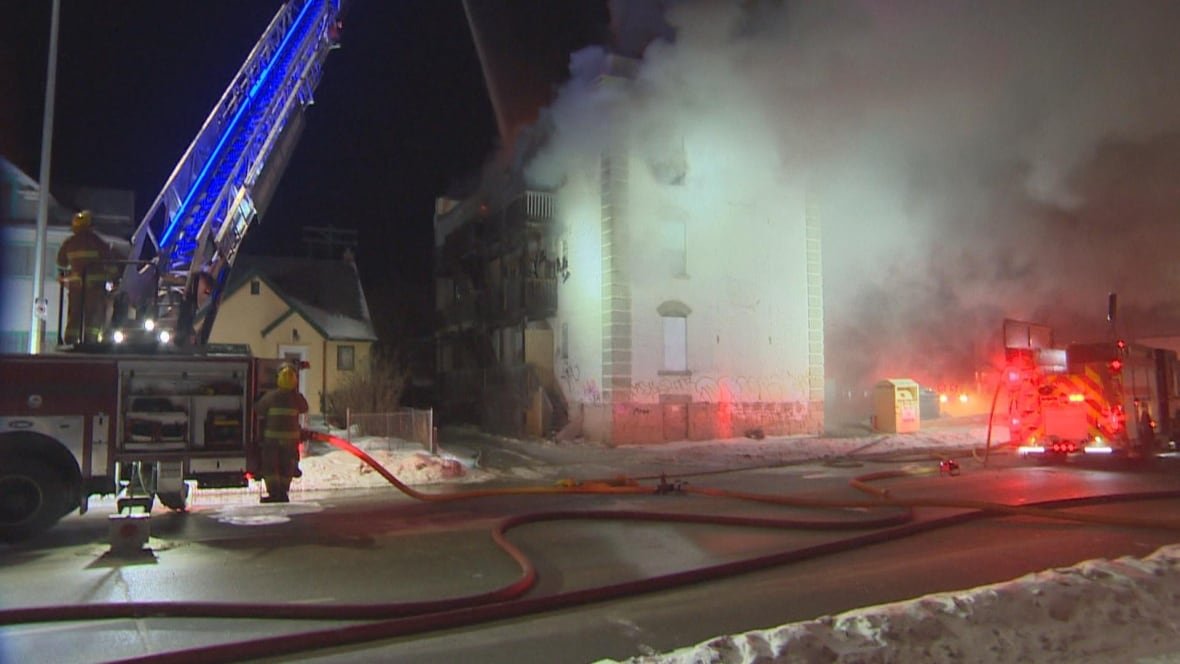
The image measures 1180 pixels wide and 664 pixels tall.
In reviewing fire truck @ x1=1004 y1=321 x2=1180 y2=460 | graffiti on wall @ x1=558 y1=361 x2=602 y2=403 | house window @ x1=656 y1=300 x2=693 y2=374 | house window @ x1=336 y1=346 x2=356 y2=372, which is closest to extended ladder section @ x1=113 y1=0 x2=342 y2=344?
graffiti on wall @ x1=558 y1=361 x2=602 y2=403

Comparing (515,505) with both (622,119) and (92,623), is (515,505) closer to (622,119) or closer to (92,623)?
(92,623)

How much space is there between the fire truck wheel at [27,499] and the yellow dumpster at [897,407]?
1854 centimetres

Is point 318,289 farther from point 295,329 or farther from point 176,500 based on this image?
point 176,500

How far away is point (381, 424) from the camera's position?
17297 millimetres

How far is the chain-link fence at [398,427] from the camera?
1598cm

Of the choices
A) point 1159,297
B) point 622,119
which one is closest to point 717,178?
point 622,119

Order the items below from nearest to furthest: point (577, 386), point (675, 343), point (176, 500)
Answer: point (176, 500), point (675, 343), point (577, 386)

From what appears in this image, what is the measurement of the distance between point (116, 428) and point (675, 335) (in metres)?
14.0

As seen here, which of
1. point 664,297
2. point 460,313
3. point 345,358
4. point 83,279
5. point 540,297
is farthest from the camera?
point 460,313

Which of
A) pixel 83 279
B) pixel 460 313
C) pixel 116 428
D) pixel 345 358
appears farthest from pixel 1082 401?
pixel 345 358

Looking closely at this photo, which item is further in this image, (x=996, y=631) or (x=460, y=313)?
(x=460, y=313)

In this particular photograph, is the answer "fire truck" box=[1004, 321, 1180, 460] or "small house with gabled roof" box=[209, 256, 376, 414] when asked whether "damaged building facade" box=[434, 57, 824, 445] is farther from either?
"small house with gabled roof" box=[209, 256, 376, 414]

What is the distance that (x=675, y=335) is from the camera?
20266mm

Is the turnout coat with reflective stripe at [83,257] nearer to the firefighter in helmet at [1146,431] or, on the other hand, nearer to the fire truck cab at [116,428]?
the fire truck cab at [116,428]
